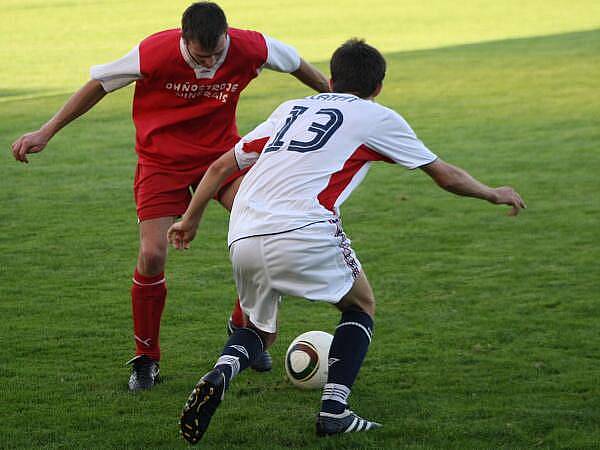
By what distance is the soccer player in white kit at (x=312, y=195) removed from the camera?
467 centimetres

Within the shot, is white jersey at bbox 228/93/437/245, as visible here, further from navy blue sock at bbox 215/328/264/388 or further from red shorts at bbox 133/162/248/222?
red shorts at bbox 133/162/248/222

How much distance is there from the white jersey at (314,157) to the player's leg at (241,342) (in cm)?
10

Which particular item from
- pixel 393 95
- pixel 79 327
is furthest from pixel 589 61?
pixel 79 327

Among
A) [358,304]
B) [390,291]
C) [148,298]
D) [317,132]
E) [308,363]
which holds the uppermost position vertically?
[317,132]

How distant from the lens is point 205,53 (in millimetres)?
5367

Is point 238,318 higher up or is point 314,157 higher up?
point 314,157

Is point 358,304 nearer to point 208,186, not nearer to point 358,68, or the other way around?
point 208,186

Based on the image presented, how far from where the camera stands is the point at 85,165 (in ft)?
40.1

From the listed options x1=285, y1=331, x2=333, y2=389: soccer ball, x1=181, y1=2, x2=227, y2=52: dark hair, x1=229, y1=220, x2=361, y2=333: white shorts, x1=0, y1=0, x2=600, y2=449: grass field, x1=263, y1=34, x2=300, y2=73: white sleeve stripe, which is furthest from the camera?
x1=263, y1=34, x2=300, y2=73: white sleeve stripe

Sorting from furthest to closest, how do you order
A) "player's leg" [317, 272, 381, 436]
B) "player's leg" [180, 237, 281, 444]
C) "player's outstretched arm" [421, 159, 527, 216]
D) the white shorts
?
"player's leg" [317, 272, 381, 436]
"player's outstretched arm" [421, 159, 527, 216]
the white shorts
"player's leg" [180, 237, 281, 444]

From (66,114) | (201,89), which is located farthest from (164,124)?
(66,114)

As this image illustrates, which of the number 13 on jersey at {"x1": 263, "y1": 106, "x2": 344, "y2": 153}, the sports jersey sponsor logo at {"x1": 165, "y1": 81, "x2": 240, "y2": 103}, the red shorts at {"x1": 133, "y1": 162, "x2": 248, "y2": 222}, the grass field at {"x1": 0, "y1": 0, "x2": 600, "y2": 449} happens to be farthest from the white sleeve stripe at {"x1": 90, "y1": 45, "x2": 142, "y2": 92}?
the grass field at {"x1": 0, "y1": 0, "x2": 600, "y2": 449}

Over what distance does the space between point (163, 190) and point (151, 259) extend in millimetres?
373

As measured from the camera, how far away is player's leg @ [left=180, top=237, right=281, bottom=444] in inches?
176
